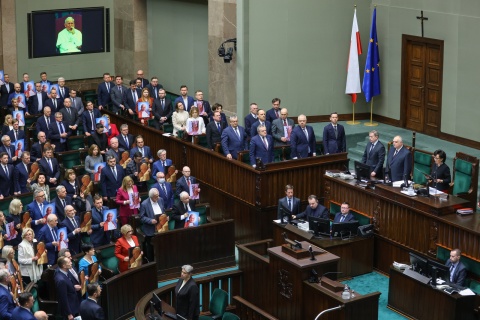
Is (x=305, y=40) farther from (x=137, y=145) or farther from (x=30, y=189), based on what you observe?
(x=30, y=189)

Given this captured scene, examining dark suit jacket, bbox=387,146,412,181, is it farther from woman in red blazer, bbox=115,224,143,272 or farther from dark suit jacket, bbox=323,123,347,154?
woman in red blazer, bbox=115,224,143,272

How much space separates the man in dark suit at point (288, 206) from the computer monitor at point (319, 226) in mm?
560

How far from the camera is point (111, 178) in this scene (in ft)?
49.8

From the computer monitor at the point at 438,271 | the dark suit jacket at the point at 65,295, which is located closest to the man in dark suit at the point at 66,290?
A: the dark suit jacket at the point at 65,295

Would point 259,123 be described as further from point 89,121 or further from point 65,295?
point 65,295

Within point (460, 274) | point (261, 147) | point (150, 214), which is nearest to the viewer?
point (460, 274)

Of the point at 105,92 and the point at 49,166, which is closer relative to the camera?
the point at 49,166

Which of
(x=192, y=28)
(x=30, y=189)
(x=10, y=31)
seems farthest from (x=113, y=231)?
(x=10, y=31)

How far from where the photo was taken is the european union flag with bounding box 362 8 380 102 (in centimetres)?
1927

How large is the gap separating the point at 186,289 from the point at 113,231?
9.43ft

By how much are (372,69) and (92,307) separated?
399 inches

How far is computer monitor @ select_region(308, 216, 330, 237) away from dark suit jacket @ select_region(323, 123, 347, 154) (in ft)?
8.57

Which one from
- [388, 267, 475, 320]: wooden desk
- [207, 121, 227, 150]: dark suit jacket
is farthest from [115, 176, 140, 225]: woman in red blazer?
[388, 267, 475, 320]: wooden desk

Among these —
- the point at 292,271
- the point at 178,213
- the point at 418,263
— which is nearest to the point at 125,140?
the point at 178,213
